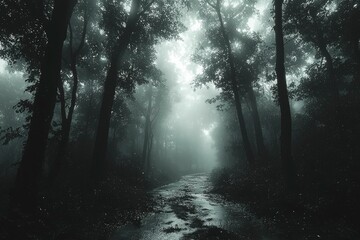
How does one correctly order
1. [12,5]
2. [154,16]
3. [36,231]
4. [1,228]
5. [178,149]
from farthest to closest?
[178,149] → [154,16] → [12,5] → [36,231] → [1,228]

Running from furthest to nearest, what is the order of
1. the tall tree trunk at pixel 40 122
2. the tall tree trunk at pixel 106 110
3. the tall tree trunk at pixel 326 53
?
1. the tall tree trunk at pixel 326 53
2. the tall tree trunk at pixel 106 110
3. the tall tree trunk at pixel 40 122

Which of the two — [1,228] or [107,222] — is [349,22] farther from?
Result: [1,228]

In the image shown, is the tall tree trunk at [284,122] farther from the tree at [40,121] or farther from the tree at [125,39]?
the tree at [40,121]

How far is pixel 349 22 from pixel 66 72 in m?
19.8

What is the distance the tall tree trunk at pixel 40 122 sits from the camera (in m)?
7.78

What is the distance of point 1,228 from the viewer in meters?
5.96

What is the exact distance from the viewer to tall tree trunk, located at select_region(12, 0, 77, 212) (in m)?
7.78

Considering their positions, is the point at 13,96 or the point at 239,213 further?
the point at 13,96

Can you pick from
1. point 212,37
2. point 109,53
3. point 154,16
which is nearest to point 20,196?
point 109,53

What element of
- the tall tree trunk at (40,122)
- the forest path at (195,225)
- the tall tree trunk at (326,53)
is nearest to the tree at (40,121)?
the tall tree trunk at (40,122)

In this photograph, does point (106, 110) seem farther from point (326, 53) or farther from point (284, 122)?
point (326, 53)

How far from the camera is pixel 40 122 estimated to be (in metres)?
8.19

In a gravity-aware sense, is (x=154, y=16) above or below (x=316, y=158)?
above

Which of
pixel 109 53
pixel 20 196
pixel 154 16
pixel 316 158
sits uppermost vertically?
pixel 154 16
